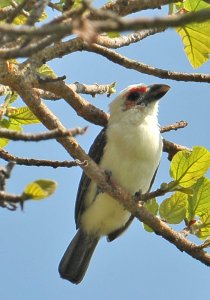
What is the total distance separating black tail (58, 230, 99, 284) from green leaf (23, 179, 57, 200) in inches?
158

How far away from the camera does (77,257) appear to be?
20.9ft

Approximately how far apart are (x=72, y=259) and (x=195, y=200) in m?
2.22

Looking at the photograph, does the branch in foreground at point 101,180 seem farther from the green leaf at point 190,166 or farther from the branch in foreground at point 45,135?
the branch in foreground at point 45,135

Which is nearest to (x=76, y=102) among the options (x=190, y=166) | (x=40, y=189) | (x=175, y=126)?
(x=175, y=126)

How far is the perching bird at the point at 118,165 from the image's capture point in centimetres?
571

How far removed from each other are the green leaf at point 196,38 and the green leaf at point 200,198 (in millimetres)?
974

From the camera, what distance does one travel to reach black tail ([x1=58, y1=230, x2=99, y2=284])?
6277mm

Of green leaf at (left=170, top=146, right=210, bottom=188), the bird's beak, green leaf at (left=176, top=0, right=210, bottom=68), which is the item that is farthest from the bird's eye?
green leaf at (left=170, top=146, right=210, bottom=188)

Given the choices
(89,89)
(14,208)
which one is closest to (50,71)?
(89,89)

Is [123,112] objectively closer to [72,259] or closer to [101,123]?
[101,123]

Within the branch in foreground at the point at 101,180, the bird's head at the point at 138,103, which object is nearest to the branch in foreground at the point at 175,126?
the bird's head at the point at 138,103

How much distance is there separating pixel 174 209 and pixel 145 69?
1.00 meters

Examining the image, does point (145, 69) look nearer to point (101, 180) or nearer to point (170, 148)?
point (170, 148)

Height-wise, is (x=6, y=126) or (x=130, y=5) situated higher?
(x=130, y=5)
